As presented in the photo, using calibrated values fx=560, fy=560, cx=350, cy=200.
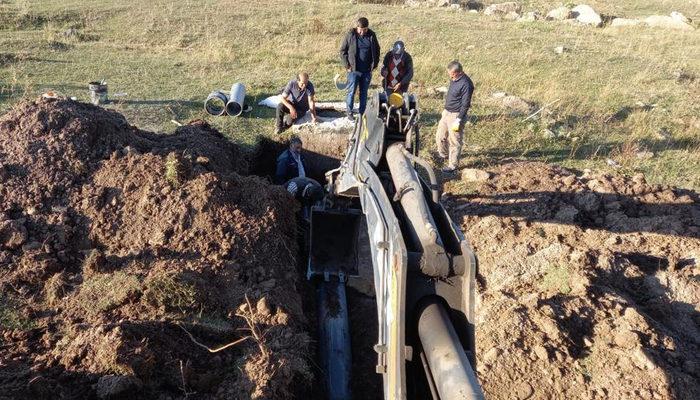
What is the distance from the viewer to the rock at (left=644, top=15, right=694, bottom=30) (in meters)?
22.4

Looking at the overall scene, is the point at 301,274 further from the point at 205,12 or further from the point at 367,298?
the point at 205,12

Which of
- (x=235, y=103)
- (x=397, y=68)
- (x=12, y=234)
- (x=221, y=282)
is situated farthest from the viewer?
(x=235, y=103)

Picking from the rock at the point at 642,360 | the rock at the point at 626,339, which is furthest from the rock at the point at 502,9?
the rock at the point at 642,360

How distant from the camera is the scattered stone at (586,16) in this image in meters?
23.1

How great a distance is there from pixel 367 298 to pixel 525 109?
739cm

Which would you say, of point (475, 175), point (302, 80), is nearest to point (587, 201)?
point (475, 175)

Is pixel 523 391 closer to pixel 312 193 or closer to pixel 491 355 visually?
pixel 491 355

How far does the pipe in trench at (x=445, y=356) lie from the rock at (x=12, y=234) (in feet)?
14.6

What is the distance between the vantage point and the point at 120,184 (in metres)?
6.42

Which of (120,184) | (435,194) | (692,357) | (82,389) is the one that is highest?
(435,194)

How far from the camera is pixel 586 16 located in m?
23.7

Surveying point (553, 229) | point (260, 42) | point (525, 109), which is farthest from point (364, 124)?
point (260, 42)

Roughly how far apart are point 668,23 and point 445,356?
24.4m

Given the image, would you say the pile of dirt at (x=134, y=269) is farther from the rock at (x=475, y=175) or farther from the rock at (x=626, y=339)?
the rock at (x=475, y=175)
